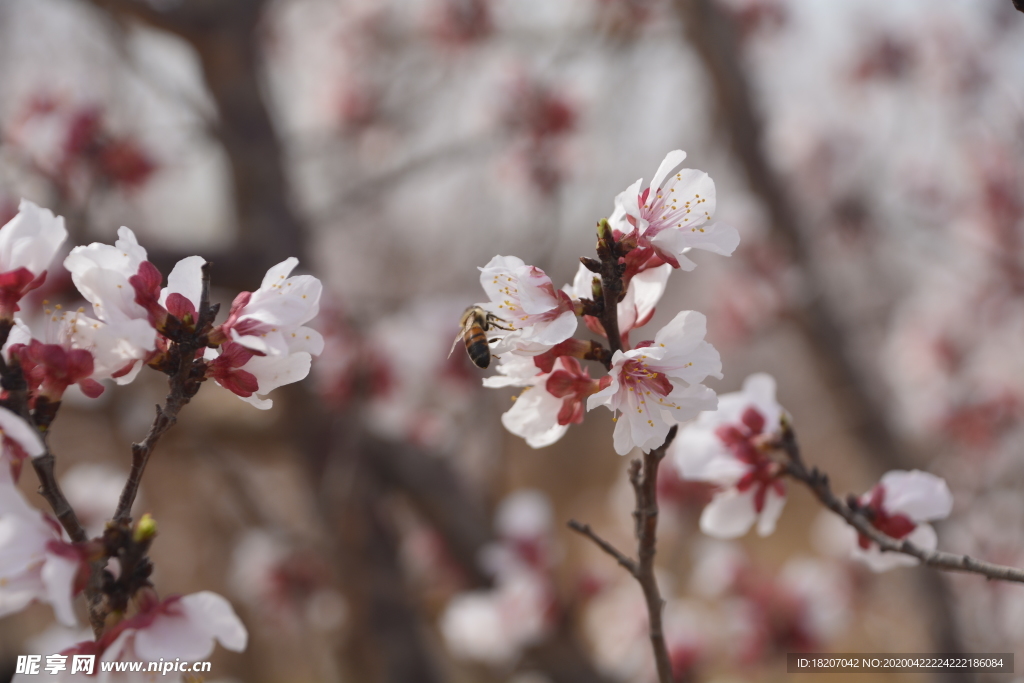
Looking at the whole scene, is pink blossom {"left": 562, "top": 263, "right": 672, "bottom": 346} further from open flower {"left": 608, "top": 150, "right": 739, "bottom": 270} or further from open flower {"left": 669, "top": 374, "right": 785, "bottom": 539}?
open flower {"left": 669, "top": 374, "right": 785, "bottom": 539}

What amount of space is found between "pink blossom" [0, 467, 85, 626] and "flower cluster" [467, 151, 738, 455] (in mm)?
485

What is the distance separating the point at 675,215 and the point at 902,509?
0.58 metres

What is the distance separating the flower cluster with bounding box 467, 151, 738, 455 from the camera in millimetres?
767

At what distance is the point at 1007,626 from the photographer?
2.79 m

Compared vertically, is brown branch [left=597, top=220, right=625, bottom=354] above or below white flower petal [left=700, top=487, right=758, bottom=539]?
above

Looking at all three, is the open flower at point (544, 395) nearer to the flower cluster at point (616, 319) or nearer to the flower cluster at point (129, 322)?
the flower cluster at point (616, 319)

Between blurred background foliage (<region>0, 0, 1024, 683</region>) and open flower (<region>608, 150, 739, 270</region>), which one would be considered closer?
open flower (<region>608, 150, 739, 270</region>)

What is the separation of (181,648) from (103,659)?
0.25 feet

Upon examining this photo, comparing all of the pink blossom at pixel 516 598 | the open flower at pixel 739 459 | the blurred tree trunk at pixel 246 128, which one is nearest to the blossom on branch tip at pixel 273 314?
the open flower at pixel 739 459

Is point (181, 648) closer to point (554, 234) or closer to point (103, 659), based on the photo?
point (103, 659)

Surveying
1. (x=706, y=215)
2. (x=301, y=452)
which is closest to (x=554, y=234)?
(x=301, y=452)

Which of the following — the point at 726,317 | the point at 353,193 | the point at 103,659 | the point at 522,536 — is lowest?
the point at 103,659

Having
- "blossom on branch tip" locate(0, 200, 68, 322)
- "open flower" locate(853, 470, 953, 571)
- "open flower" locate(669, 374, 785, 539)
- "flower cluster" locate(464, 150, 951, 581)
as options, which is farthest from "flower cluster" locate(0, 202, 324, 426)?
"open flower" locate(853, 470, 953, 571)

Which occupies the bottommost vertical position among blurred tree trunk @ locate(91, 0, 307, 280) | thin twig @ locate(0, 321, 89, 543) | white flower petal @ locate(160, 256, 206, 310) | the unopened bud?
the unopened bud
